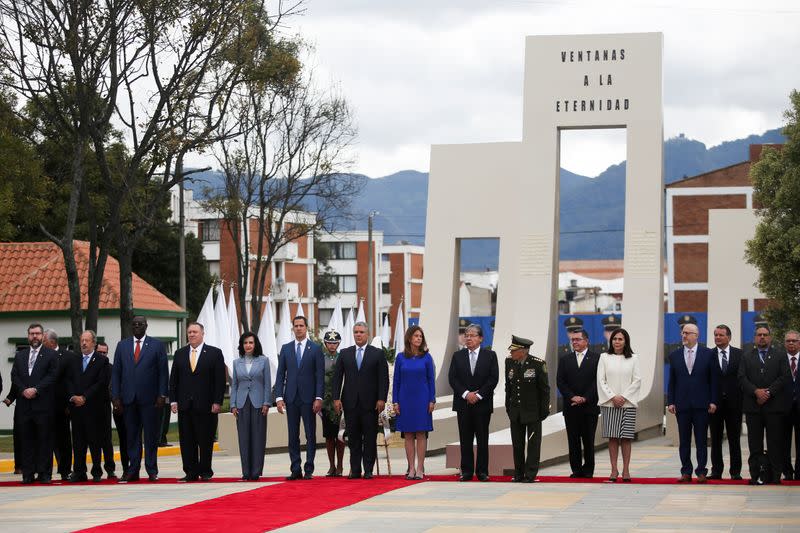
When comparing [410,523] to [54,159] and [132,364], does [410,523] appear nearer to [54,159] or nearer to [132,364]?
[132,364]

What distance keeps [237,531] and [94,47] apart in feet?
46.9

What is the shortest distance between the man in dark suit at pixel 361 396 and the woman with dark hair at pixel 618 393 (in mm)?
2603

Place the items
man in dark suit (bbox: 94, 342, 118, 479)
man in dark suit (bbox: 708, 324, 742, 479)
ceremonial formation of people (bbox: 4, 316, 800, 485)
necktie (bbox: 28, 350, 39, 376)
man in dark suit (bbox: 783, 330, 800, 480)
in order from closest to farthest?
man in dark suit (bbox: 783, 330, 800, 480) → ceremonial formation of people (bbox: 4, 316, 800, 485) → man in dark suit (bbox: 708, 324, 742, 479) → necktie (bbox: 28, 350, 39, 376) → man in dark suit (bbox: 94, 342, 118, 479)

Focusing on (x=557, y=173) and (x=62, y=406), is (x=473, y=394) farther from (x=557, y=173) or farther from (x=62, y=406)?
(x=557, y=173)

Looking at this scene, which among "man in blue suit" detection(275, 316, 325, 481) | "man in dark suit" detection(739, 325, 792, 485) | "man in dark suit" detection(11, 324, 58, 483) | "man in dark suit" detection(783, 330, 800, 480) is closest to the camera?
"man in dark suit" detection(739, 325, 792, 485)

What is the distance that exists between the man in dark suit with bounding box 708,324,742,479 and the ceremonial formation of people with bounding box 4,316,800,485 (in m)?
0.02

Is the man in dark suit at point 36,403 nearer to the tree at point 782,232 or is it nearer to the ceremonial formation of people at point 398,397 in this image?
the ceremonial formation of people at point 398,397

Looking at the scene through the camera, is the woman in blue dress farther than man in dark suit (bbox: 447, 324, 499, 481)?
No

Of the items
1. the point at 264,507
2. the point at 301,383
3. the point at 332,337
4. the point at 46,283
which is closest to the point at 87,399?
the point at 301,383

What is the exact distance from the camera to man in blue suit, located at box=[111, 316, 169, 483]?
16.8 m

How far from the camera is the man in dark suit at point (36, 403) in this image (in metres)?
17.1

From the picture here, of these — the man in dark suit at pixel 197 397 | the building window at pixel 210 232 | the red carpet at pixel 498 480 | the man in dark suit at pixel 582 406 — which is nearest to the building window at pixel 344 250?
the building window at pixel 210 232

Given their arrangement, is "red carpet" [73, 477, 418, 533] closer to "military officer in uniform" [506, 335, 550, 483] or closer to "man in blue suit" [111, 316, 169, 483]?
"military officer in uniform" [506, 335, 550, 483]

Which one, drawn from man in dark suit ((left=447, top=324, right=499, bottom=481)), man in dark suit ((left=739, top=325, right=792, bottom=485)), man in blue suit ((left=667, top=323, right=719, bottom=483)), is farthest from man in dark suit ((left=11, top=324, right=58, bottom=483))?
man in dark suit ((left=739, top=325, right=792, bottom=485))
